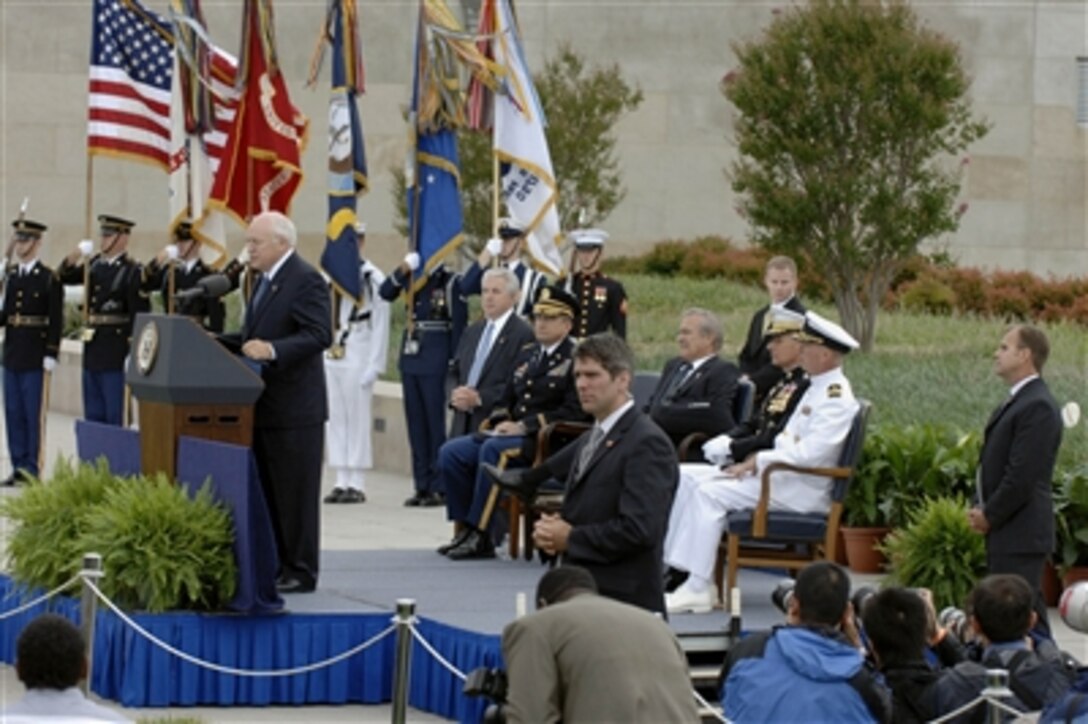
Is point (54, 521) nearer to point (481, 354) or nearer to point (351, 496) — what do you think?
point (481, 354)

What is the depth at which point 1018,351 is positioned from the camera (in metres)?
10.1

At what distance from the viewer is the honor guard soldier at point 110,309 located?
17.9 m

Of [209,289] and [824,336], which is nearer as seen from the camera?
[209,289]

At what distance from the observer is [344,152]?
54.6 feet

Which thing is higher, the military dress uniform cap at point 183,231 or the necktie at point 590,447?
the military dress uniform cap at point 183,231

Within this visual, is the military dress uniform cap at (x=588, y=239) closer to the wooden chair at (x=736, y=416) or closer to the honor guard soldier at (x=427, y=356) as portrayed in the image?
the honor guard soldier at (x=427, y=356)

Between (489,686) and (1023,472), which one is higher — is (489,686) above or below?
below

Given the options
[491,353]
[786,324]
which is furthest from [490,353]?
[786,324]

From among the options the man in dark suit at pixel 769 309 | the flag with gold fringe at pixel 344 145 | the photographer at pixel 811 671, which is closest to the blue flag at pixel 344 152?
the flag with gold fringe at pixel 344 145

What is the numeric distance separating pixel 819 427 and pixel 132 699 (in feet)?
11.6

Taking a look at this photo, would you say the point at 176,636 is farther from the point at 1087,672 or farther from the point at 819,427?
the point at 1087,672

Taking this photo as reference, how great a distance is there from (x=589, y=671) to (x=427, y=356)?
1108 centimetres

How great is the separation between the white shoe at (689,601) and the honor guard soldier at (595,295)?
4.69 metres

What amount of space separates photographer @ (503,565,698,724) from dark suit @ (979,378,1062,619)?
426 centimetres
